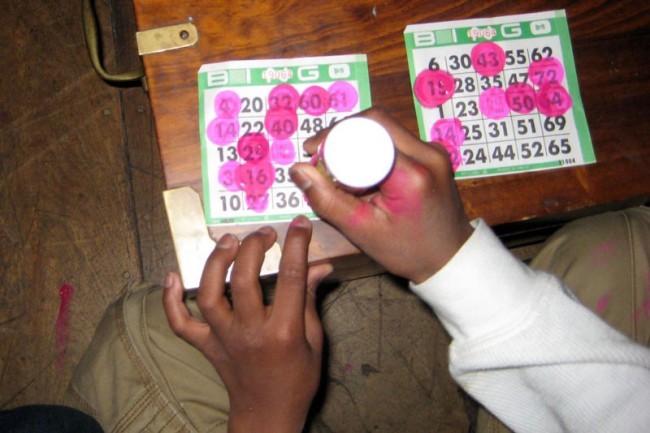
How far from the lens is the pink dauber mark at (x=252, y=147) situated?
0.66 metres

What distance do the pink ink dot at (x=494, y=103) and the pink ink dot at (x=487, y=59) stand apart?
3 centimetres

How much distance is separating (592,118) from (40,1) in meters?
1.16

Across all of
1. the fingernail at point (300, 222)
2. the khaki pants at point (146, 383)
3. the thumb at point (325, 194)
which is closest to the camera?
the thumb at point (325, 194)

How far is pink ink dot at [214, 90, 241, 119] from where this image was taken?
66 centimetres

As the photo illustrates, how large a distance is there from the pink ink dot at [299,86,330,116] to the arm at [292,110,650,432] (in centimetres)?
13

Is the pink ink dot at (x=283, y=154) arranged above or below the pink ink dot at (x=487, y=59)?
below

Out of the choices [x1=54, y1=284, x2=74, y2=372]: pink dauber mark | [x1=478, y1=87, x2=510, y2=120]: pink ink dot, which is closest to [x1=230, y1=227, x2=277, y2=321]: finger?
[x1=478, y1=87, x2=510, y2=120]: pink ink dot

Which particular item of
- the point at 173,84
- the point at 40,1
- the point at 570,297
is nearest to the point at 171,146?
the point at 173,84

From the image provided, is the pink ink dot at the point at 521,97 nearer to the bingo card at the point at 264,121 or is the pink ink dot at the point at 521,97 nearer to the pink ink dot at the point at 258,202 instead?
the bingo card at the point at 264,121

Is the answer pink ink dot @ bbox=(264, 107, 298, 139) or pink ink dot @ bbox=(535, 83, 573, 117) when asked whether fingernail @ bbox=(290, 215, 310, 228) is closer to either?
pink ink dot @ bbox=(264, 107, 298, 139)

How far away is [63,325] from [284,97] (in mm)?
734

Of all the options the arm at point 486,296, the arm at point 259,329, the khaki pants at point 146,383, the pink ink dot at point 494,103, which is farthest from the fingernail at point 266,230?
the pink ink dot at point 494,103

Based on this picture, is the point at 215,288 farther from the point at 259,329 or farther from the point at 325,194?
the point at 325,194

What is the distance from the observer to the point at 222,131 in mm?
657
